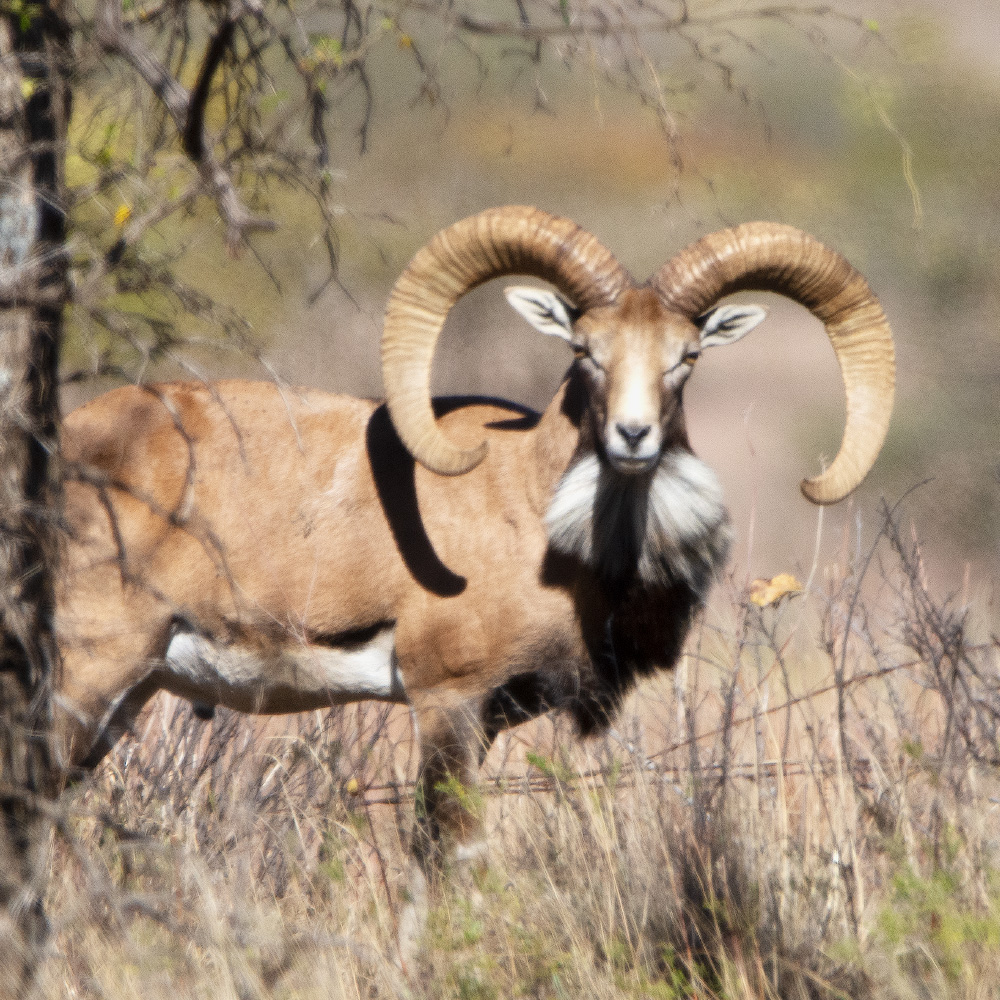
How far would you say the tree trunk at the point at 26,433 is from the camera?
3.52m

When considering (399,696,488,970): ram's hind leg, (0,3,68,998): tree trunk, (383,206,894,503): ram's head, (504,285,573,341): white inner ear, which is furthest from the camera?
(504,285,573,341): white inner ear

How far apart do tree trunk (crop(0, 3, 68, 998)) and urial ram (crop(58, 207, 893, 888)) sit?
65.3 inches

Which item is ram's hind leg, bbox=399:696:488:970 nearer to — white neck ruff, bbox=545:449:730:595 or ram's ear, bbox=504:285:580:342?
white neck ruff, bbox=545:449:730:595

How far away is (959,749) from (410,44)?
278 centimetres

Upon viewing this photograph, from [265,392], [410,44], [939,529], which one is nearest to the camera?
[410,44]

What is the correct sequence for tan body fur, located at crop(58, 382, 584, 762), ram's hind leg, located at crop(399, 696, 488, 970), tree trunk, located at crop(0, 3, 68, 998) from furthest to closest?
1. tan body fur, located at crop(58, 382, 584, 762)
2. ram's hind leg, located at crop(399, 696, 488, 970)
3. tree trunk, located at crop(0, 3, 68, 998)

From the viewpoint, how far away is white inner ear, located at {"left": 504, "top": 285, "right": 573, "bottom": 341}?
18.7 ft

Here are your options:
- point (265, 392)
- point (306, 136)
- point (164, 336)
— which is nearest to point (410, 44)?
point (306, 136)

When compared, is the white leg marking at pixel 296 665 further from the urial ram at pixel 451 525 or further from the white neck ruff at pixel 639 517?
the white neck ruff at pixel 639 517

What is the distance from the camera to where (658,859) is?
4137 mm

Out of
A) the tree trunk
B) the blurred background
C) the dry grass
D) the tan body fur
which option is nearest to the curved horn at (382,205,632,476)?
the tan body fur

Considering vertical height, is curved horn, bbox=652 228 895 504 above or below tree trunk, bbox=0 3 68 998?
above

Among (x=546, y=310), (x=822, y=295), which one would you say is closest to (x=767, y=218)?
(x=822, y=295)

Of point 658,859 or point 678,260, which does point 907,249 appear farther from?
point 658,859
